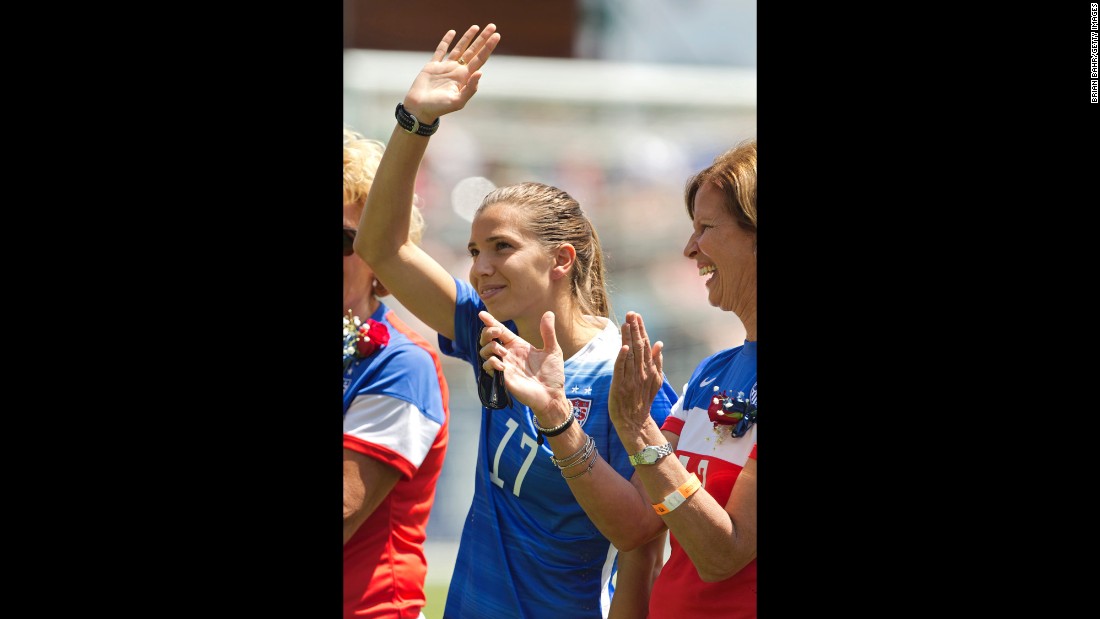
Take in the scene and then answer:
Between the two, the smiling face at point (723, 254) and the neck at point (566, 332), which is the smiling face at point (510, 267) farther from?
the smiling face at point (723, 254)

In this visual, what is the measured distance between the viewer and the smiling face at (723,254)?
78.2 inches

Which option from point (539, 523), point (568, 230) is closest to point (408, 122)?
point (568, 230)

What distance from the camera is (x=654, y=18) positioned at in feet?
7.82

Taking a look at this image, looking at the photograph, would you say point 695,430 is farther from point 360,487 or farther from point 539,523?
point 360,487

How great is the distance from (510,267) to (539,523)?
22.2 inches

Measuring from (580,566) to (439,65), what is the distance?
1.14 meters

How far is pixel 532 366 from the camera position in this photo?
202 cm

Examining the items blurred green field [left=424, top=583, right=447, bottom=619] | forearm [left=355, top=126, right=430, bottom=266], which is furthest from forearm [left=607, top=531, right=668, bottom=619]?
blurred green field [left=424, top=583, right=447, bottom=619]

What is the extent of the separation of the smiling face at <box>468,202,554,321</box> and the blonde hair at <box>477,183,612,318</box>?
0.03 m

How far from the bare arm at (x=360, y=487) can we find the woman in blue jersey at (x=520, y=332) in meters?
0.22

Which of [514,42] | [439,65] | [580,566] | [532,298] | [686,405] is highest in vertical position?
[514,42]

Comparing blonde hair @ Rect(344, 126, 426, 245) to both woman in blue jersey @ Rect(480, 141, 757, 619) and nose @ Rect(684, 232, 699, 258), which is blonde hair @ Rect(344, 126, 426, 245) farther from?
nose @ Rect(684, 232, 699, 258)
